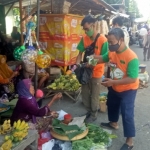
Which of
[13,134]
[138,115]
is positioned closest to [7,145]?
[13,134]

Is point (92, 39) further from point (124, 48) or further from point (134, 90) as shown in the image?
point (134, 90)

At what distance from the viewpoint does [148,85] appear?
7.27 m

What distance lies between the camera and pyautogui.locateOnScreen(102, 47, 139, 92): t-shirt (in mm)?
2949

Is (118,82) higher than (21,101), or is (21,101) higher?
(118,82)

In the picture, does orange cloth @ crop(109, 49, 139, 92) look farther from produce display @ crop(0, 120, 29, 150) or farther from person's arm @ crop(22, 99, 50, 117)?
produce display @ crop(0, 120, 29, 150)

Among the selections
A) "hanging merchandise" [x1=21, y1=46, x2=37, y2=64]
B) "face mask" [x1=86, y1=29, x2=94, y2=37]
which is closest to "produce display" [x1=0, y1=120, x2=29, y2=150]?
"hanging merchandise" [x1=21, y1=46, x2=37, y2=64]

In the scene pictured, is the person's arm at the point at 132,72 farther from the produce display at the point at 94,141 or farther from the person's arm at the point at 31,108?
the person's arm at the point at 31,108

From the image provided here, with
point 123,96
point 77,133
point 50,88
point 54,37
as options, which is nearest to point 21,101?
point 77,133

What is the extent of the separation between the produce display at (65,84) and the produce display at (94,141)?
1.99 metres

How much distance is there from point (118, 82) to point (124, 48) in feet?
1.61

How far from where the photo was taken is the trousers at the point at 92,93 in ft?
13.1

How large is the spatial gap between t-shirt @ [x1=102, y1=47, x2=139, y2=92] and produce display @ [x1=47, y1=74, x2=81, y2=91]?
7.66 ft

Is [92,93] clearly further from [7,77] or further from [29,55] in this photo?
[7,77]

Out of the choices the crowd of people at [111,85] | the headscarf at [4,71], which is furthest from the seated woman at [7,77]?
the crowd of people at [111,85]
